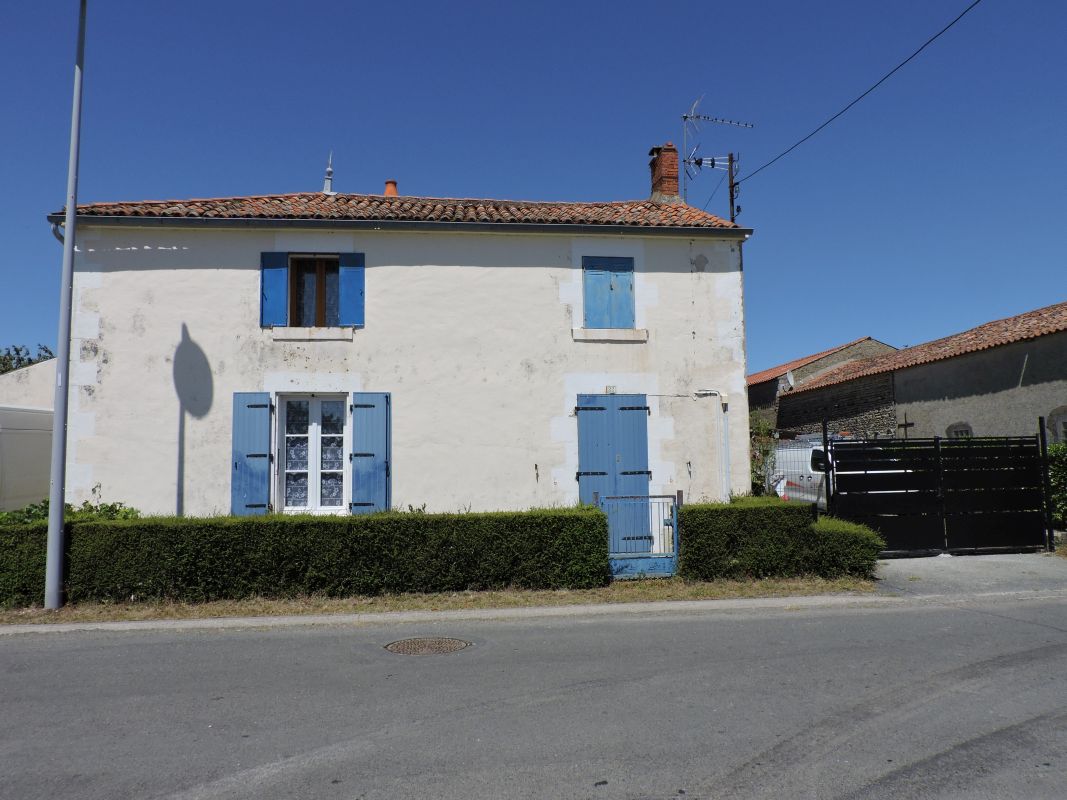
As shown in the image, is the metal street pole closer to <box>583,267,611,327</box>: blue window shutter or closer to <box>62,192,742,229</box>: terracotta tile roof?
<box>62,192,742,229</box>: terracotta tile roof

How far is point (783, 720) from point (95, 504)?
383 inches

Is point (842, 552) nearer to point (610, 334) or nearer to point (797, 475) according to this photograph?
point (610, 334)

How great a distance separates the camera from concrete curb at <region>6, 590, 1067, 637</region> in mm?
7906

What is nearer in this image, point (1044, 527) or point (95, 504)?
point (95, 504)

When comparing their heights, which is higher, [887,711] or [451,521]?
[451,521]

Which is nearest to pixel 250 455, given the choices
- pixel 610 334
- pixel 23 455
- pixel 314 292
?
pixel 314 292

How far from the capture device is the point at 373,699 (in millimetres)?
5191

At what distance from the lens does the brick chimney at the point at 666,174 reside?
46.2ft

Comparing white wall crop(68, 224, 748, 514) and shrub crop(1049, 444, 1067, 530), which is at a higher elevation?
white wall crop(68, 224, 748, 514)

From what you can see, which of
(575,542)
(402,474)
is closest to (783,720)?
(575,542)

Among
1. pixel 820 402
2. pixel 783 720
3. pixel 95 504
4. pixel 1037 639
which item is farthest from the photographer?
pixel 820 402

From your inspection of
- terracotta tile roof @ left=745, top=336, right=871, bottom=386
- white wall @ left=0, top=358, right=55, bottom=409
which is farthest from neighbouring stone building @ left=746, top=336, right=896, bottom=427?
white wall @ left=0, top=358, right=55, bottom=409

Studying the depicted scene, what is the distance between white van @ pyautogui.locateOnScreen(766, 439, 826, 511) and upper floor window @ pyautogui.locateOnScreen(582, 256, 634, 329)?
4491mm

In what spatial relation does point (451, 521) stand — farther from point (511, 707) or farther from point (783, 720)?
point (783, 720)
